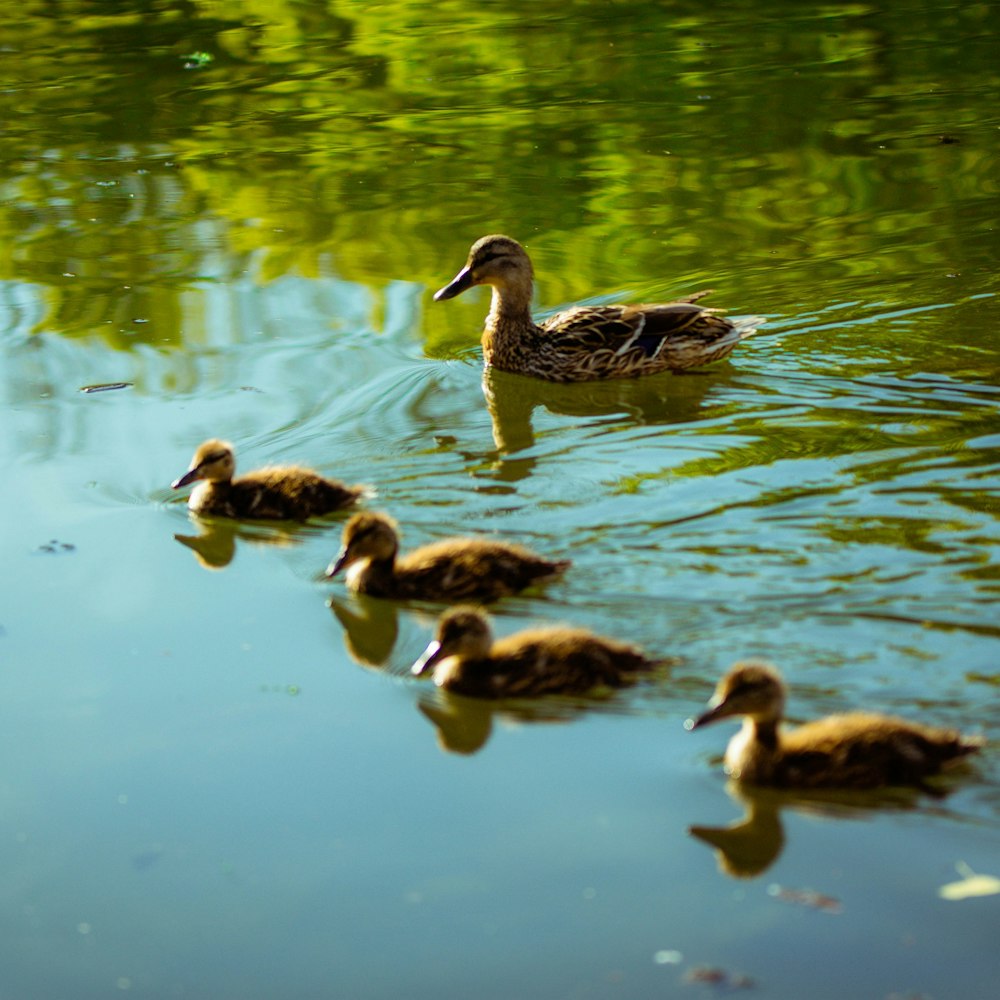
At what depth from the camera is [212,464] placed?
7.02m

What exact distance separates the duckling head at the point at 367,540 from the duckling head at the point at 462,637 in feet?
2.56

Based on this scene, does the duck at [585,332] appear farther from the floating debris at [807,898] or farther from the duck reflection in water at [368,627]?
the floating debris at [807,898]

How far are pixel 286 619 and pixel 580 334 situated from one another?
11.2 ft

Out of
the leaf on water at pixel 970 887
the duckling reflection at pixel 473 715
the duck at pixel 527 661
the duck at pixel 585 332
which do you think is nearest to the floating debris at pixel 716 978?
the leaf on water at pixel 970 887

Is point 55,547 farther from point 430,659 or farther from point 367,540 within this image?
point 430,659

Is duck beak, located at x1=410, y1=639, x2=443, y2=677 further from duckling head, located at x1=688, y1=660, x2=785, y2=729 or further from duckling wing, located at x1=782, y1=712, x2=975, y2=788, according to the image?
duckling wing, located at x1=782, y1=712, x2=975, y2=788

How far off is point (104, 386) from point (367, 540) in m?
2.96

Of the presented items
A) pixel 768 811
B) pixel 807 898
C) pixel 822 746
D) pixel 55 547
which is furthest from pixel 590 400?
pixel 807 898

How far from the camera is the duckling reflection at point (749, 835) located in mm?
4383

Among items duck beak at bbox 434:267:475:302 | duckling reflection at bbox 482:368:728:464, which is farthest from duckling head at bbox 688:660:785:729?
duck beak at bbox 434:267:475:302

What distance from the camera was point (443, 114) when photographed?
14.1m

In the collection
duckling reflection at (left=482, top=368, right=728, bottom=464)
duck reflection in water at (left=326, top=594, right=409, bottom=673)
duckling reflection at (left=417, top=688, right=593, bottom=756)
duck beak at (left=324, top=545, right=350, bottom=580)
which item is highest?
duck beak at (left=324, top=545, right=350, bottom=580)

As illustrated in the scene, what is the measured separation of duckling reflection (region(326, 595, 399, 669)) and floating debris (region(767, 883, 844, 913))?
1889 mm

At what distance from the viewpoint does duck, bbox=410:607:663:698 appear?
211 inches
